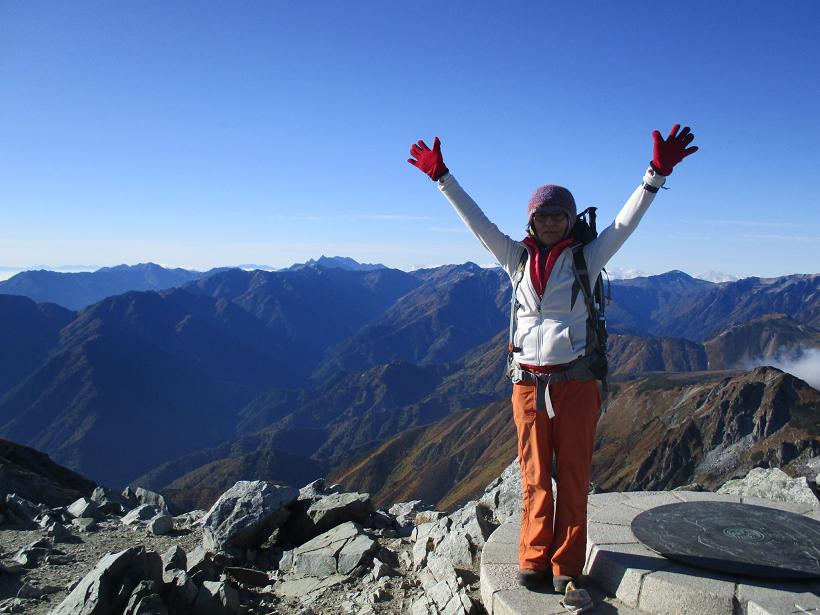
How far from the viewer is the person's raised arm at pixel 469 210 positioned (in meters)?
7.20

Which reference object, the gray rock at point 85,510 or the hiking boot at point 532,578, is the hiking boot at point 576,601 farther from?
the gray rock at point 85,510

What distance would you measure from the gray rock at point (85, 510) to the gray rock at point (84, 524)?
388 millimetres

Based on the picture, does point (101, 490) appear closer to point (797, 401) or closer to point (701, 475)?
point (701, 475)

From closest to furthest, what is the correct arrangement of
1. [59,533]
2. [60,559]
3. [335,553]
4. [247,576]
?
1. [247,576]
2. [335,553]
3. [60,559]
4. [59,533]

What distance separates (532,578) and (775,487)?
322 inches

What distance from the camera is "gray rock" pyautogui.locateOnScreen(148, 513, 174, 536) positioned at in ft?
42.7

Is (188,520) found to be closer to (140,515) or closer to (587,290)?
(140,515)

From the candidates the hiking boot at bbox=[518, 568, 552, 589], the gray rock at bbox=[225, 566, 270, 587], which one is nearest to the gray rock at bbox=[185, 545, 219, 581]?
the gray rock at bbox=[225, 566, 270, 587]

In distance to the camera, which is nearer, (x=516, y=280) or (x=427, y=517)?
(x=516, y=280)

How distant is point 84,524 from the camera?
13.2m

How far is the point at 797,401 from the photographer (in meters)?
144

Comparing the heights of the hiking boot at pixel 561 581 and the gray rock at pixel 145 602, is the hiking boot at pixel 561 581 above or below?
above

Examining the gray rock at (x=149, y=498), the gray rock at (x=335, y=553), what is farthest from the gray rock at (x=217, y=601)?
the gray rock at (x=149, y=498)

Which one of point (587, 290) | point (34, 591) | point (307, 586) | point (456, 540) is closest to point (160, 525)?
point (34, 591)
